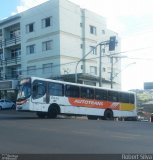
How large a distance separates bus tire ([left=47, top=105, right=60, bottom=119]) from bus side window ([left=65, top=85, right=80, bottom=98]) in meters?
1.48

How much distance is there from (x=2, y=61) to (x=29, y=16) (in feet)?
34.0

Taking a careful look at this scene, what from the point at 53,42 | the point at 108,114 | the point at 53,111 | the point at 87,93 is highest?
the point at 53,42

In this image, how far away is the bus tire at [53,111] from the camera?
2614cm


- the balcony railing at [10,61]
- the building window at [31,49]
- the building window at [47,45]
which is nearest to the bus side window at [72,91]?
the building window at [47,45]

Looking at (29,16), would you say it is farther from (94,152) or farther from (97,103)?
(94,152)

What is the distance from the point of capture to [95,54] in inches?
2137

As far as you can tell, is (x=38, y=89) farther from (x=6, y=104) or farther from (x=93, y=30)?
(x=93, y=30)

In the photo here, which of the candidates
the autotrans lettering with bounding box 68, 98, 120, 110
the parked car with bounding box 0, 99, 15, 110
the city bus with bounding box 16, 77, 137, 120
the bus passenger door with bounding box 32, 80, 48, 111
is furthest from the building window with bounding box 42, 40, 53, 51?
the bus passenger door with bounding box 32, 80, 48, 111

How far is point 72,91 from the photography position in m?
28.2

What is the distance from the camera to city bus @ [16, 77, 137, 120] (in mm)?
25172

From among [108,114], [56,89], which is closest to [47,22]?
[108,114]

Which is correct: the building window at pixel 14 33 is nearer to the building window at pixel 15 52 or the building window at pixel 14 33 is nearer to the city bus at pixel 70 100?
the building window at pixel 15 52

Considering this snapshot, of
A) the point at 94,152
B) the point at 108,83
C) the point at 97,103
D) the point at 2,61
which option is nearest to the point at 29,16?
the point at 2,61

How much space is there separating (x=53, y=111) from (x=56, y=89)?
5.54 feet
